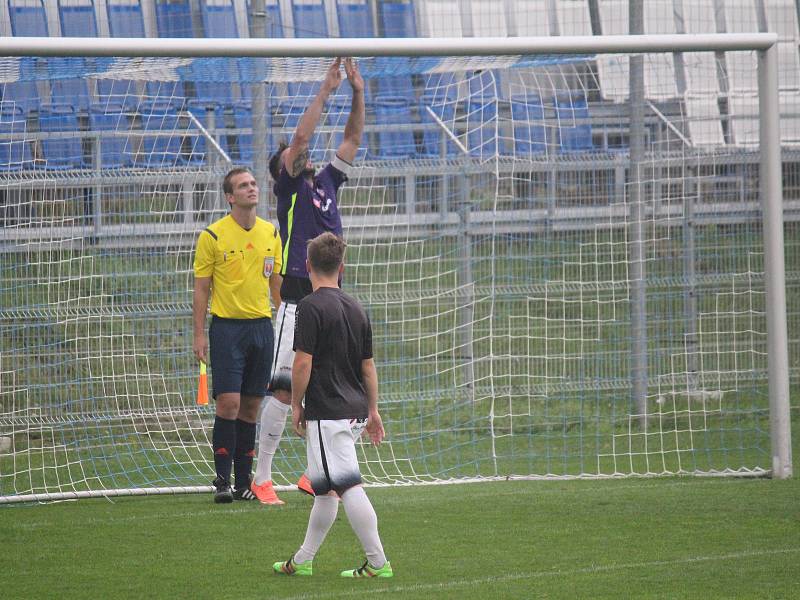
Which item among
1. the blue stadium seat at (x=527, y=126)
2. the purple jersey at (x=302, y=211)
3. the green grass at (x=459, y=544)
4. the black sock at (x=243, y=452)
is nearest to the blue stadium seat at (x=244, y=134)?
the purple jersey at (x=302, y=211)

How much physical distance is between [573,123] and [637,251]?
154 centimetres

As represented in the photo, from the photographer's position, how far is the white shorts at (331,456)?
562cm

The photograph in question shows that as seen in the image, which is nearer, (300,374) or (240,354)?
(300,374)

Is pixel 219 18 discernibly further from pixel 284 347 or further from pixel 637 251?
pixel 284 347

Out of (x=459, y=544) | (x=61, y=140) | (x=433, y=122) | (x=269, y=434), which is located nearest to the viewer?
(x=459, y=544)

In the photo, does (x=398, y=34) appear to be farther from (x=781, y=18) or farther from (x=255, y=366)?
(x=255, y=366)

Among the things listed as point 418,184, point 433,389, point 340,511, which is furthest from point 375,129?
point 340,511

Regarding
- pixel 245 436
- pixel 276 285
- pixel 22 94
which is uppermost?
pixel 22 94

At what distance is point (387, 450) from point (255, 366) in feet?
8.02

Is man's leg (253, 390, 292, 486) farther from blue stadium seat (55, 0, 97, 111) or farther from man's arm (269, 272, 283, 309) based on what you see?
blue stadium seat (55, 0, 97, 111)

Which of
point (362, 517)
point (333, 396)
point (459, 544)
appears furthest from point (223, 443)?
→ point (362, 517)

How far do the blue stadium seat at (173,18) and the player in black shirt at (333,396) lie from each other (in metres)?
8.14

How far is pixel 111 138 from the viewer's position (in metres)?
9.66

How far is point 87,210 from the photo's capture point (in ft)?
29.9
